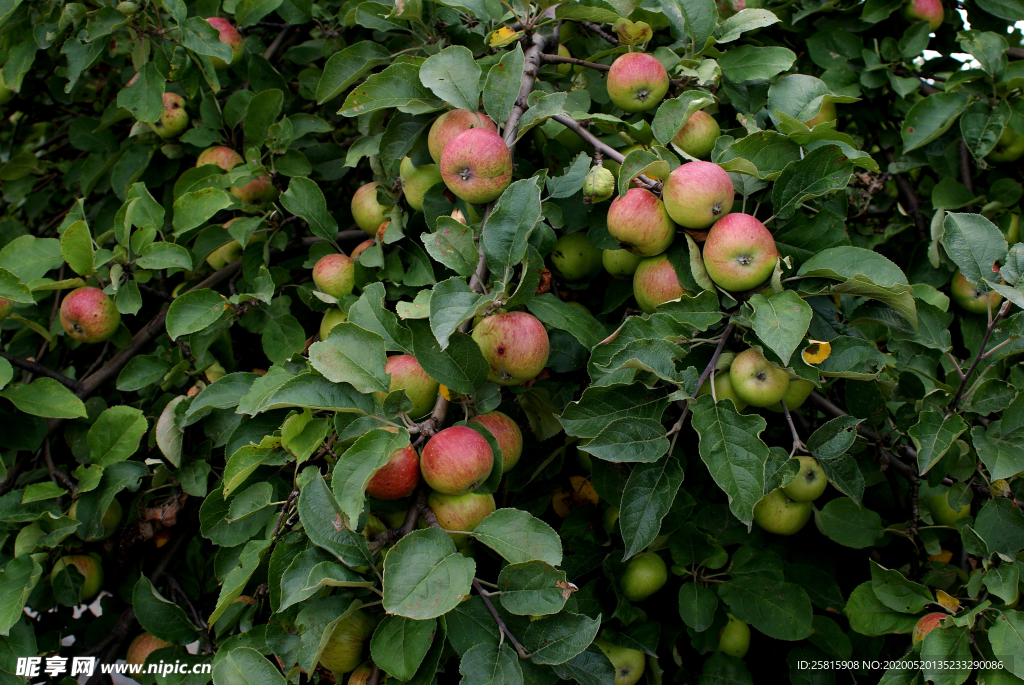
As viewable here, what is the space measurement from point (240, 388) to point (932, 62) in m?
2.29

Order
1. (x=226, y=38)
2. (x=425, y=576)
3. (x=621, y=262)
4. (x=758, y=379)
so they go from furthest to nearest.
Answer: (x=226, y=38), (x=621, y=262), (x=758, y=379), (x=425, y=576)

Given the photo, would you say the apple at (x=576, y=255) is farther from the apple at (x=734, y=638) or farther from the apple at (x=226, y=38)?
the apple at (x=226, y=38)

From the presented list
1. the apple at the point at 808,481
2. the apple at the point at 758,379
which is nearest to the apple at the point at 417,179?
the apple at the point at 758,379

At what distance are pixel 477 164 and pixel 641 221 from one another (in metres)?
0.34

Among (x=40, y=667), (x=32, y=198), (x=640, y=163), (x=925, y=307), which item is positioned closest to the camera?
(x=640, y=163)

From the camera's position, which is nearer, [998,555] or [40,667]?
[998,555]

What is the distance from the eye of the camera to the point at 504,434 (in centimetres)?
128

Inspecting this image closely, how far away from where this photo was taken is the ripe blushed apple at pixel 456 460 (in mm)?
1113

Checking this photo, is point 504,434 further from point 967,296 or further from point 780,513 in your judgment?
point 967,296

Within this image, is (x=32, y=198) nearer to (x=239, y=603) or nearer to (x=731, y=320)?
(x=239, y=603)

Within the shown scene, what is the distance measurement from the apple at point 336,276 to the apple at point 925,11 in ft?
5.83

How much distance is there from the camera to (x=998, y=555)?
1.29m

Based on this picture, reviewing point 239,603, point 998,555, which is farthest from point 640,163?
point 239,603

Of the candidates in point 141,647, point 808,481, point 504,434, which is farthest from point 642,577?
point 141,647
